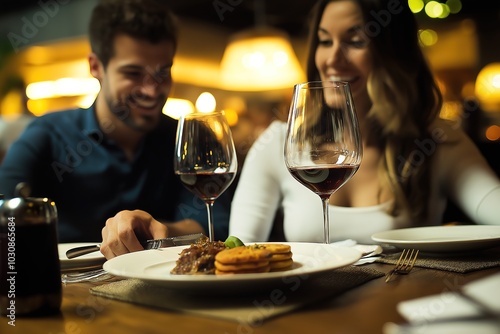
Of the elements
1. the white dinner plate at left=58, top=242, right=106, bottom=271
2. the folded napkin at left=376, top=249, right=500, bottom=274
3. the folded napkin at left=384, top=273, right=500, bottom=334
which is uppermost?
the folded napkin at left=384, top=273, right=500, bottom=334

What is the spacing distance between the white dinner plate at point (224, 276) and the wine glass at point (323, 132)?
0.06 metres

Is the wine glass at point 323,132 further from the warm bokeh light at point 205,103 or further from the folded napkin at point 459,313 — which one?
the warm bokeh light at point 205,103

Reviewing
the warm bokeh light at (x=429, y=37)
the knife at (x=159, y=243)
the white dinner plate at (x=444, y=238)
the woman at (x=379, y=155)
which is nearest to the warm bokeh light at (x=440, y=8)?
the warm bokeh light at (x=429, y=37)

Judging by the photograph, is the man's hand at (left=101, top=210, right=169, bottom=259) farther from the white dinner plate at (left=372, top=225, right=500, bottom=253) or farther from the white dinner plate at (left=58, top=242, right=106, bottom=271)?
the white dinner plate at (left=372, top=225, right=500, bottom=253)

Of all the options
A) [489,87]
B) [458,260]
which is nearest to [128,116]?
[458,260]

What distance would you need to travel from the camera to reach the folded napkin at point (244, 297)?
0.62 meters

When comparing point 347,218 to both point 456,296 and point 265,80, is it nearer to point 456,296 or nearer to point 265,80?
point 456,296

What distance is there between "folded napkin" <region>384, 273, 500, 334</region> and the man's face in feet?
5.13

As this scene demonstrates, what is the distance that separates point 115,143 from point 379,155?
0.92 meters

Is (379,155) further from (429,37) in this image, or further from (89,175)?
(429,37)

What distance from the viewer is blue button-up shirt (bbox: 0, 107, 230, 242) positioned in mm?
1847

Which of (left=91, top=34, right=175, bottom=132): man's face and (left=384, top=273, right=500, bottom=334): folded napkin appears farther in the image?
(left=91, top=34, right=175, bottom=132): man's face

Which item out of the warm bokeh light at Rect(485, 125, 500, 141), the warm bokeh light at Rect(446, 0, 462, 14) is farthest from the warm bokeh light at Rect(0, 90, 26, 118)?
the warm bokeh light at Rect(485, 125, 500, 141)

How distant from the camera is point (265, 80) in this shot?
10.6 feet
